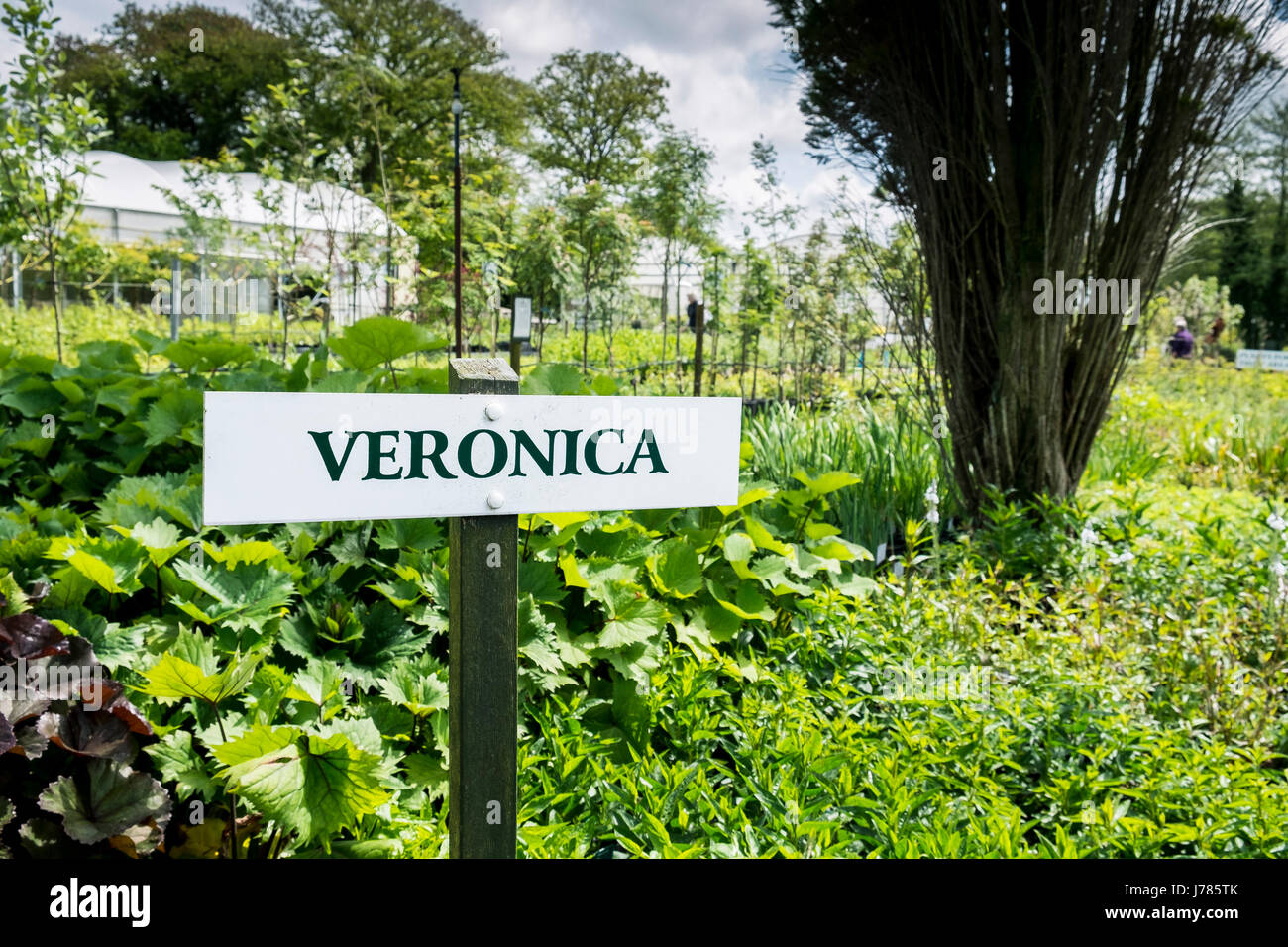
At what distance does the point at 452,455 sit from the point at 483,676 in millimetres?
307

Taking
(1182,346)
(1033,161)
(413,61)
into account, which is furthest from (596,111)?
(1033,161)

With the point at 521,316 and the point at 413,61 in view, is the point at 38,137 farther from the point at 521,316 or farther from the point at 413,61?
the point at 413,61

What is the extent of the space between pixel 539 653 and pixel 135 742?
712mm

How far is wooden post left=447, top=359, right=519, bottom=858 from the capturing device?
1225 mm

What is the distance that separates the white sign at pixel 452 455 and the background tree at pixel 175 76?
101ft

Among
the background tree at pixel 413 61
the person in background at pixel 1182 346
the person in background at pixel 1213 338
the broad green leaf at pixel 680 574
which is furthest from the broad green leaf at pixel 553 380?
the background tree at pixel 413 61

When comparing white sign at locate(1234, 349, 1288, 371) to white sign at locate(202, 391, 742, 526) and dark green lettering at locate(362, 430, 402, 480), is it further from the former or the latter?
dark green lettering at locate(362, 430, 402, 480)

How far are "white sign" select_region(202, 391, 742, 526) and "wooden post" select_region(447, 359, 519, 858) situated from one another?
5 cm

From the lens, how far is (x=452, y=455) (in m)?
1.18

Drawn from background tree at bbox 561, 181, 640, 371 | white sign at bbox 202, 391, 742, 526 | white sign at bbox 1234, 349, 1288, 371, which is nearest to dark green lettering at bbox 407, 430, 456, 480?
white sign at bbox 202, 391, 742, 526

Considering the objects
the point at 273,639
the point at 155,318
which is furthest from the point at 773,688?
the point at 155,318

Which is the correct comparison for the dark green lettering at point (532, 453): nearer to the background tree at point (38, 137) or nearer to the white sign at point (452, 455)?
the white sign at point (452, 455)

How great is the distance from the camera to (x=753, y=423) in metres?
4.55
